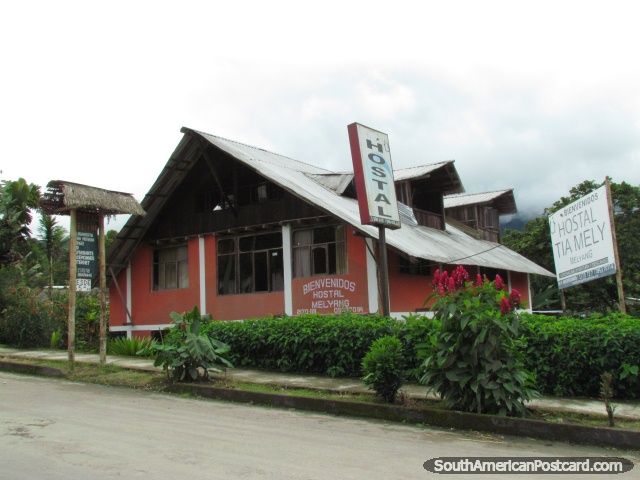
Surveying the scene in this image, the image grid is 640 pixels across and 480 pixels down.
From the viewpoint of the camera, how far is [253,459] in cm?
579

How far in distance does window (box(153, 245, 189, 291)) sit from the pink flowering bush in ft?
48.0

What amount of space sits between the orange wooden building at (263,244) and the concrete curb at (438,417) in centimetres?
639

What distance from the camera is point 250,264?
19531 mm

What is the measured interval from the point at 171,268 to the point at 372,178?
39.5ft

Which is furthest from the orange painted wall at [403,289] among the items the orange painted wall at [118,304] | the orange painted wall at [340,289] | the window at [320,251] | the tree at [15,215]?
the tree at [15,215]

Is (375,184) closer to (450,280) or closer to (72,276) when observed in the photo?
(450,280)

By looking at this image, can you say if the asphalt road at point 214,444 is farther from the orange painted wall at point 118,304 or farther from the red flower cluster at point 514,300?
the orange painted wall at point 118,304

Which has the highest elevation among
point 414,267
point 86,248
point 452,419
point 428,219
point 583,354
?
point 428,219

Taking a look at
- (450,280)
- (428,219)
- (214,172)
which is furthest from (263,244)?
(450,280)

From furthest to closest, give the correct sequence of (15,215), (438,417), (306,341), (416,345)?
(15,215), (306,341), (416,345), (438,417)

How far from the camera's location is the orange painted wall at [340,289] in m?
17.2

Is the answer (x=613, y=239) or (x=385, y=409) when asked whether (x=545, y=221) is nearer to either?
(x=613, y=239)

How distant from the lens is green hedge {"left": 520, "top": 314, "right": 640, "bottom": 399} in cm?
859

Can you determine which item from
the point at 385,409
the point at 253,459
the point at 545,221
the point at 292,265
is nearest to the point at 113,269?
the point at 292,265
